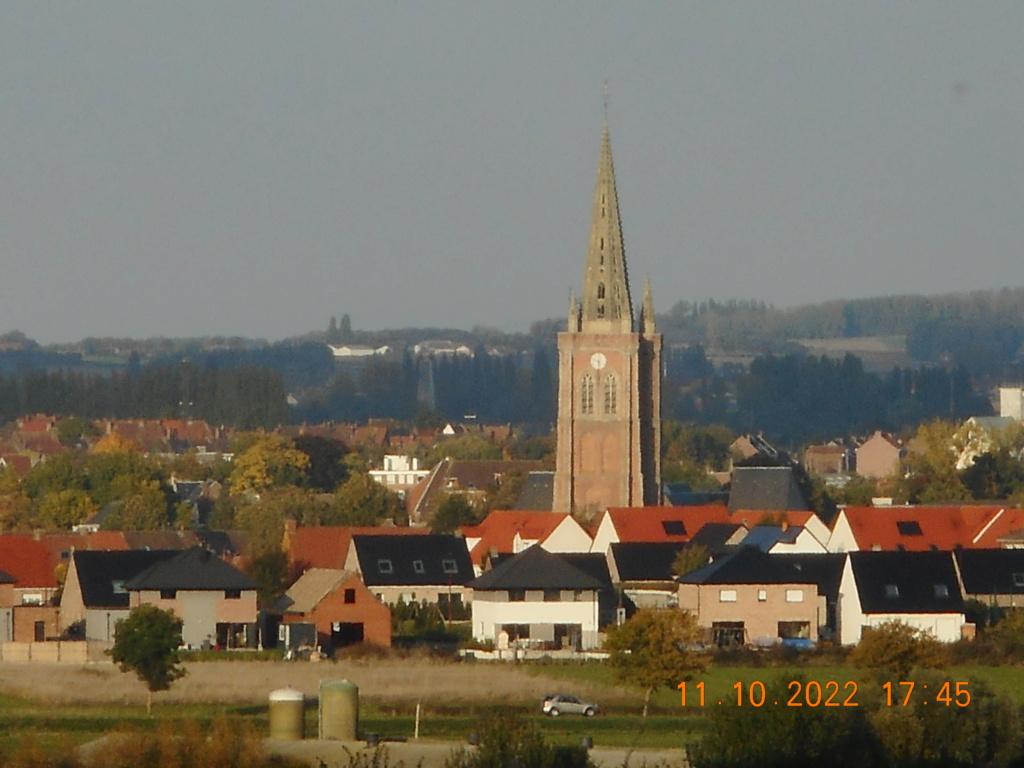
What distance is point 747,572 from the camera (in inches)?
2116

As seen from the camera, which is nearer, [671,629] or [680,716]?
[680,716]

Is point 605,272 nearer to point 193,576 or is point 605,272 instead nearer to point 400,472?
point 193,576

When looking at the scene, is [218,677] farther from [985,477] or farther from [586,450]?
[985,477]

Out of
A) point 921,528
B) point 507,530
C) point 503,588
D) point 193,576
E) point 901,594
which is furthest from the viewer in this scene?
point 507,530

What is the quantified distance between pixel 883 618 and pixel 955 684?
21142 millimetres

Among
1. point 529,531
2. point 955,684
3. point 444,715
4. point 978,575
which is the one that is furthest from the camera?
point 529,531

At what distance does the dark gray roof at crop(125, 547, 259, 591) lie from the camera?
2029 inches

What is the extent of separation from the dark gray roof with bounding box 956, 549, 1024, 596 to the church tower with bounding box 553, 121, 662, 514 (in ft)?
93.2

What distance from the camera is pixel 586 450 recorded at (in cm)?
8675

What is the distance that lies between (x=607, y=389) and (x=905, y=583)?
1346 inches

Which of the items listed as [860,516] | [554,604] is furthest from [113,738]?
[860,516]

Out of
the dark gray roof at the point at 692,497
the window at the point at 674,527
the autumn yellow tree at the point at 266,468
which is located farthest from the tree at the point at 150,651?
the autumn yellow tree at the point at 266,468

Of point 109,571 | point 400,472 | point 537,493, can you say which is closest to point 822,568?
point 109,571

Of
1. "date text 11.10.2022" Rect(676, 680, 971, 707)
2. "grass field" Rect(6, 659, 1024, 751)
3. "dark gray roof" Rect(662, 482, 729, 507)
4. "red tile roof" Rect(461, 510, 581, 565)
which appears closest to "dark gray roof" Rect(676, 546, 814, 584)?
"grass field" Rect(6, 659, 1024, 751)
